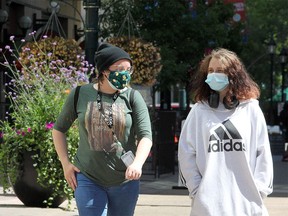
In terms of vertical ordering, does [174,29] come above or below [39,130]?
above

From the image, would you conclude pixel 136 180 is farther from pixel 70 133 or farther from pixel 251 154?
pixel 70 133

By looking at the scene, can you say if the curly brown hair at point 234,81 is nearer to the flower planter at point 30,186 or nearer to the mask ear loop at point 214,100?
the mask ear loop at point 214,100

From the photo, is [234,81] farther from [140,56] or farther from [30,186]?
[140,56]

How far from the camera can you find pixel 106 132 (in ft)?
19.3

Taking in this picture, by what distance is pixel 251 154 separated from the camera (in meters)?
5.41

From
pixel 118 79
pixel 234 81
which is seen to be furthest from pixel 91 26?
pixel 234 81

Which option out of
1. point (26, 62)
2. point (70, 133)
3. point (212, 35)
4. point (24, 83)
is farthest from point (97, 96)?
point (212, 35)

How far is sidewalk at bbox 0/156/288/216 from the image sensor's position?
11133 mm

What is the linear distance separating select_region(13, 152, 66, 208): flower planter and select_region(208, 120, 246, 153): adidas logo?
606 cm

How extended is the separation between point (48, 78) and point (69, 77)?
28 centimetres

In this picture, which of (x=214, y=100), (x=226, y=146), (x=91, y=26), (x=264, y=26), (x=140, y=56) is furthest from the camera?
(x=264, y=26)

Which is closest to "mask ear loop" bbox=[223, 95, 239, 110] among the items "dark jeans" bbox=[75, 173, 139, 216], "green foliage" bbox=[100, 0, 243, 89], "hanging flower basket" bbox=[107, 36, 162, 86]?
"dark jeans" bbox=[75, 173, 139, 216]

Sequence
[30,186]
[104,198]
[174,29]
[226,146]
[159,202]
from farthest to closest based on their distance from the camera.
→ [174,29] → [159,202] → [30,186] → [104,198] → [226,146]

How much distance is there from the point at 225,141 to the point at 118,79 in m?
0.89
